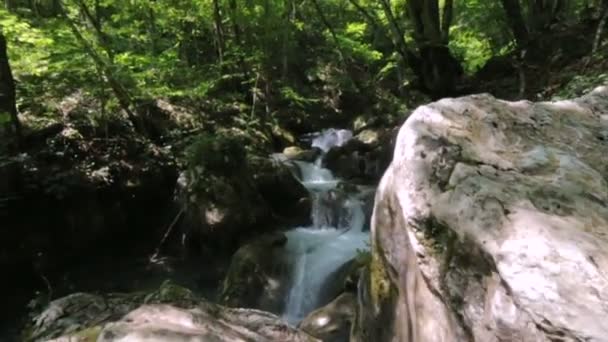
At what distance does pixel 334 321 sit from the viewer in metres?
6.34

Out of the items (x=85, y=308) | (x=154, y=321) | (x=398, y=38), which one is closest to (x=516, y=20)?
(x=398, y=38)

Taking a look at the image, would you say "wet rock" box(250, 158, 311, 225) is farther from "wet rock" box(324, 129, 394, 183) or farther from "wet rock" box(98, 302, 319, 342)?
"wet rock" box(98, 302, 319, 342)

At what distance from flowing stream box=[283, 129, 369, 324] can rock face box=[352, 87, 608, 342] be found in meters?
5.21

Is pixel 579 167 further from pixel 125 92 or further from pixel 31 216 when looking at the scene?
pixel 125 92

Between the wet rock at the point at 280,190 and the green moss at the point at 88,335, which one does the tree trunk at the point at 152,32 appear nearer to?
the wet rock at the point at 280,190

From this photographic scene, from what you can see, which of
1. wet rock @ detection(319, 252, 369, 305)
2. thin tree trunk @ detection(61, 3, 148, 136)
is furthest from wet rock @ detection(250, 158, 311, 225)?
thin tree trunk @ detection(61, 3, 148, 136)

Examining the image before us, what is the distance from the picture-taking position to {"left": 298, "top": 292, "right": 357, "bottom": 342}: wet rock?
6.10 meters

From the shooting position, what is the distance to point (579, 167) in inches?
86.4

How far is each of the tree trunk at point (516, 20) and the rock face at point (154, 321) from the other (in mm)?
11892

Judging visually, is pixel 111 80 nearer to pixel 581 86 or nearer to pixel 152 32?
pixel 152 32

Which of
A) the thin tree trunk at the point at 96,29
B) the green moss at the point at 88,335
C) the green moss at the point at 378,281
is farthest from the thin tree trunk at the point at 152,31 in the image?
the green moss at the point at 378,281

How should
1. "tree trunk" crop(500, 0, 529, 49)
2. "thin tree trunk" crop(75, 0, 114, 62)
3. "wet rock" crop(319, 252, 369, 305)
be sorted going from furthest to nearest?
"tree trunk" crop(500, 0, 529, 49), "thin tree trunk" crop(75, 0, 114, 62), "wet rock" crop(319, 252, 369, 305)

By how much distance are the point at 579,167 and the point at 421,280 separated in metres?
0.91

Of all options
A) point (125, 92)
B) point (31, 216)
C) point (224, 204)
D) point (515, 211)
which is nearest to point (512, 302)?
point (515, 211)
